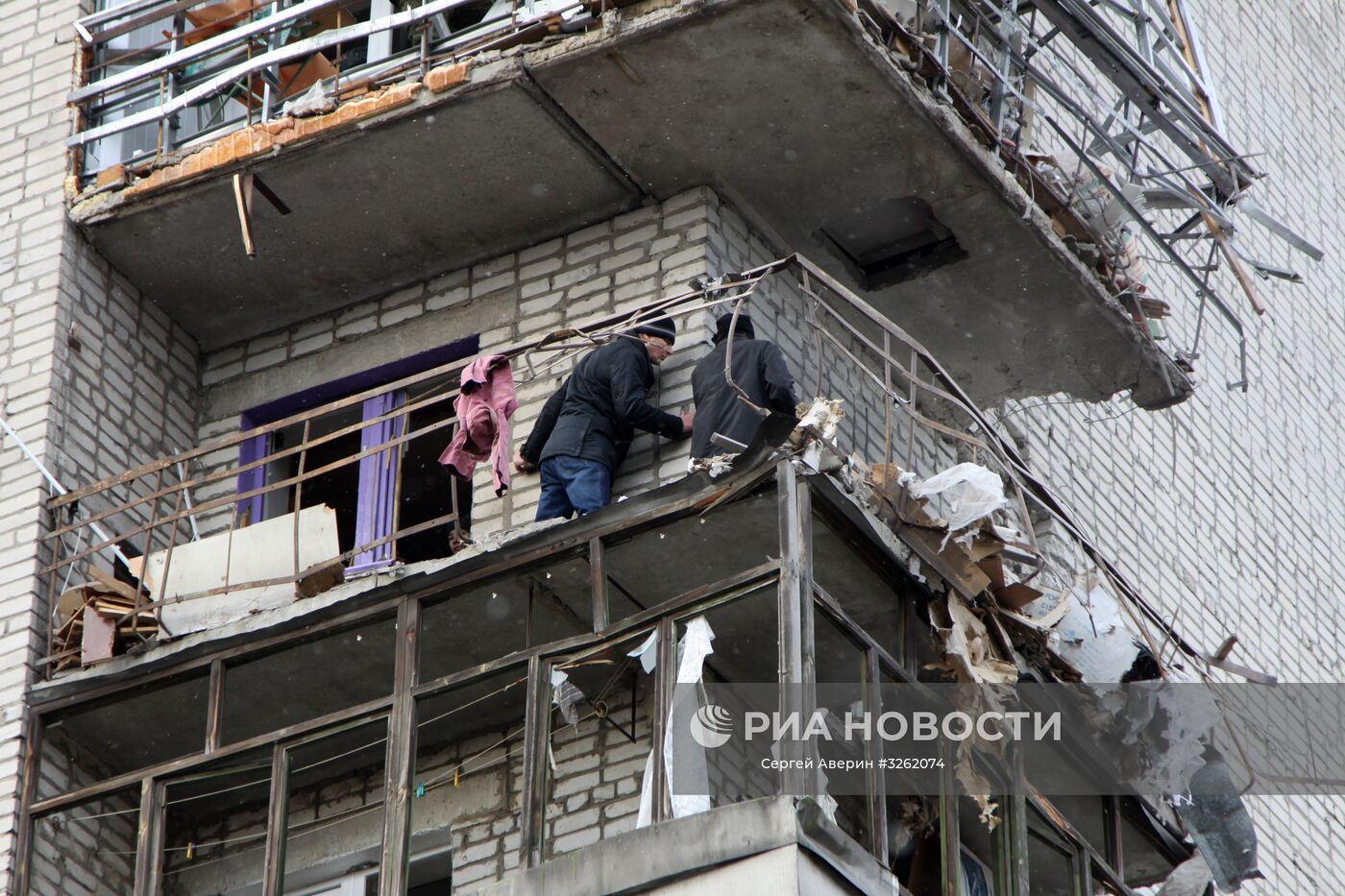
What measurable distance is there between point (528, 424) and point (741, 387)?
1456mm

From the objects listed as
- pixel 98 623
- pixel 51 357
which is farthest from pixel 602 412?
pixel 51 357

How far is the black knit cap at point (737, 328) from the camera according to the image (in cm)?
1120

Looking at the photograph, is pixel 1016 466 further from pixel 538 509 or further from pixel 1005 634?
pixel 538 509

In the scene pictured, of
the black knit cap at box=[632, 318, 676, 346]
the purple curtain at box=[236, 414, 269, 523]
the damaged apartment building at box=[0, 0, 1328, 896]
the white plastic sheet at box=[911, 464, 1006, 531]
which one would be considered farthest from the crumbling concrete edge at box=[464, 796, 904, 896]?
the purple curtain at box=[236, 414, 269, 523]

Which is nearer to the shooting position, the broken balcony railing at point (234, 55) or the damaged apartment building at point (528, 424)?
the damaged apartment building at point (528, 424)

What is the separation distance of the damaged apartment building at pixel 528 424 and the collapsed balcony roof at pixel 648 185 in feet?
0.09

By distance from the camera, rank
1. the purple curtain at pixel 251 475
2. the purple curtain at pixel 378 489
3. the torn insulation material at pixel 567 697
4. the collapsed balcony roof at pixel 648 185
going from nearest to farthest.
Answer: the torn insulation material at pixel 567 697 → the collapsed balcony roof at pixel 648 185 → the purple curtain at pixel 378 489 → the purple curtain at pixel 251 475

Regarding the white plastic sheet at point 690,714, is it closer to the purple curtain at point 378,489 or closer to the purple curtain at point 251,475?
the purple curtain at point 378,489

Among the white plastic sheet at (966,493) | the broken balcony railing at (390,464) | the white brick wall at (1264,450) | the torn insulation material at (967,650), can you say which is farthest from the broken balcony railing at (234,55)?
the torn insulation material at (967,650)

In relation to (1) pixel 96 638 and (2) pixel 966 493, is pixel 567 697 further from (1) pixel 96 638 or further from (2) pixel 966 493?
(1) pixel 96 638

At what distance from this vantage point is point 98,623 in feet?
37.3

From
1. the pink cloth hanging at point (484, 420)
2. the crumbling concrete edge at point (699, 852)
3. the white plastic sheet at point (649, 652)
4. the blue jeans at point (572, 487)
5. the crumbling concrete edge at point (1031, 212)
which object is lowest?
the crumbling concrete edge at point (699, 852)

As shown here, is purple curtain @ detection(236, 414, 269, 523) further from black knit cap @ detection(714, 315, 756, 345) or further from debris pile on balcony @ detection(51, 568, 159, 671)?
black knit cap @ detection(714, 315, 756, 345)

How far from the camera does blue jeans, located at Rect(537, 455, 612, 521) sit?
36.2ft
